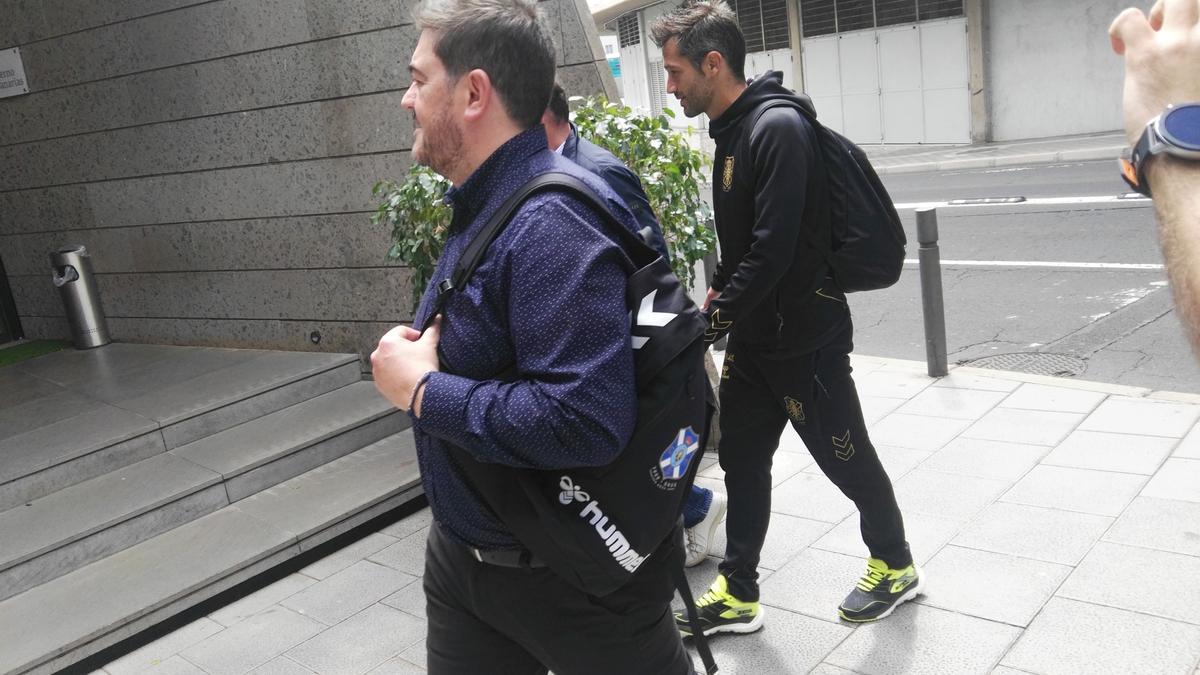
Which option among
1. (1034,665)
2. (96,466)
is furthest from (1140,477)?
(96,466)

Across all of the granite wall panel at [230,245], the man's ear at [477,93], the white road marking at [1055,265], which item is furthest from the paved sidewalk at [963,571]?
the white road marking at [1055,265]

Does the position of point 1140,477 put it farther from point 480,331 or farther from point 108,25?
point 108,25

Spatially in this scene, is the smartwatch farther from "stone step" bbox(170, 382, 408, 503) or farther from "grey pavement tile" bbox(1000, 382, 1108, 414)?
"stone step" bbox(170, 382, 408, 503)

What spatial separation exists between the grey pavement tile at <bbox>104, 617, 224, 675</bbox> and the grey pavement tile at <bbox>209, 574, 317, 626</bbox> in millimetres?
59

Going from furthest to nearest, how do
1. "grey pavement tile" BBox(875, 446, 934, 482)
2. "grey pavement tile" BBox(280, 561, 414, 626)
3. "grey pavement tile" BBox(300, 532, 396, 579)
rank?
1. "grey pavement tile" BBox(875, 446, 934, 482)
2. "grey pavement tile" BBox(300, 532, 396, 579)
3. "grey pavement tile" BBox(280, 561, 414, 626)

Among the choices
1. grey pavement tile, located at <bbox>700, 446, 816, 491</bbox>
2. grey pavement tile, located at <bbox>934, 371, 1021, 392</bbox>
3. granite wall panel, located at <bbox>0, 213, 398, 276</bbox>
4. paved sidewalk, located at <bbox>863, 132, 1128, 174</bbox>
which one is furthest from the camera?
paved sidewalk, located at <bbox>863, 132, 1128, 174</bbox>

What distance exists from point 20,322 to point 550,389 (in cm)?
907

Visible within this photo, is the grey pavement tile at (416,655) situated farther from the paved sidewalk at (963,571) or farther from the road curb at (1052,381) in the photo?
the road curb at (1052,381)

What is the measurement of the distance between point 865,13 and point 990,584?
21.7m

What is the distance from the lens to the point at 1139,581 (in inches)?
142

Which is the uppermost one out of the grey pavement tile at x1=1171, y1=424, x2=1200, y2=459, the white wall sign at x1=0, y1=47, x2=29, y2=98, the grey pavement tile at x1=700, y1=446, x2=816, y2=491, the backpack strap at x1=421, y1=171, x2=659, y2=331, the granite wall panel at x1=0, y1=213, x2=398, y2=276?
the white wall sign at x1=0, y1=47, x2=29, y2=98

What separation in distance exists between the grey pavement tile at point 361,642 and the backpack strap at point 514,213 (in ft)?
7.58

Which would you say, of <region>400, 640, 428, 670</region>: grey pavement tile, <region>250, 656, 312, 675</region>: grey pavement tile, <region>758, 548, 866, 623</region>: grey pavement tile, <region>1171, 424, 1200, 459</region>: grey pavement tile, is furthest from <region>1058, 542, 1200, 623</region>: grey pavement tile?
<region>250, 656, 312, 675</region>: grey pavement tile

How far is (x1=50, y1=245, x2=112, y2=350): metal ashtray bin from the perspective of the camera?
8.05m
